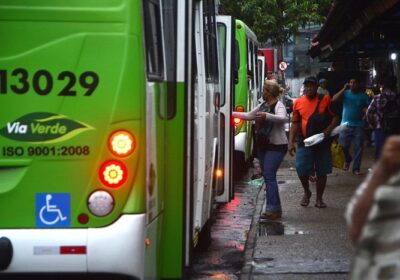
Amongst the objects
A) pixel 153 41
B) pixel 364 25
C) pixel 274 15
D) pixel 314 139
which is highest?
pixel 274 15

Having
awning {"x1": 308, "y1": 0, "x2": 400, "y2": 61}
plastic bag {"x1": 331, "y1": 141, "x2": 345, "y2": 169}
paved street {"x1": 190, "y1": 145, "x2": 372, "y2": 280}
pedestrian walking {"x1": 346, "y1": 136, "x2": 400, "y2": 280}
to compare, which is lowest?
paved street {"x1": 190, "y1": 145, "x2": 372, "y2": 280}

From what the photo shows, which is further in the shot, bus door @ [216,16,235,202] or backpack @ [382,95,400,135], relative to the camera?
backpack @ [382,95,400,135]

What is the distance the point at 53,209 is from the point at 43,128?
0.50 meters

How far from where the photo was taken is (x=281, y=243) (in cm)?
917

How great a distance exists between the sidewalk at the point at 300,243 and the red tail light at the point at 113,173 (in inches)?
117

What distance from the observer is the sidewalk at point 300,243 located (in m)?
7.84

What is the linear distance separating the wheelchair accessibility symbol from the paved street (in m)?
2.99

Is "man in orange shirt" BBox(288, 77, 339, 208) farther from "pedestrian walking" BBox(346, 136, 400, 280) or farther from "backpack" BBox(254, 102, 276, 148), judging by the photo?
"pedestrian walking" BBox(346, 136, 400, 280)

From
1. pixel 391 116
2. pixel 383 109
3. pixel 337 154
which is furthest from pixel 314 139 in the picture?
pixel 391 116

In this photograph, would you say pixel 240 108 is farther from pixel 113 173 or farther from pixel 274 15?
pixel 274 15

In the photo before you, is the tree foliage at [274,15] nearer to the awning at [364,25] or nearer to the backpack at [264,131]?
the awning at [364,25]

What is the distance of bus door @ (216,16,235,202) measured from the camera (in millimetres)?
10227

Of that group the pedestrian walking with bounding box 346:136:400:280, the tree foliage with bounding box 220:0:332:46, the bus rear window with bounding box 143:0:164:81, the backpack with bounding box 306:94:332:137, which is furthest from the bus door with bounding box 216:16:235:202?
the tree foliage with bounding box 220:0:332:46

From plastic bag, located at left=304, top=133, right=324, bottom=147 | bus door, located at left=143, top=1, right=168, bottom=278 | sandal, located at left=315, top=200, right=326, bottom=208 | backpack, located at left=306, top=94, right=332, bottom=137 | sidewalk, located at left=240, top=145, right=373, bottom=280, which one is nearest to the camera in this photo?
bus door, located at left=143, top=1, right=168, bottom=278
